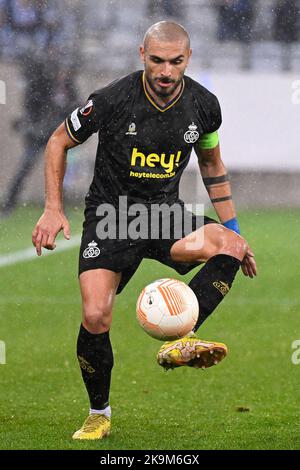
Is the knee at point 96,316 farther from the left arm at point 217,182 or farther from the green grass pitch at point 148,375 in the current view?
the left arm at point 217,182

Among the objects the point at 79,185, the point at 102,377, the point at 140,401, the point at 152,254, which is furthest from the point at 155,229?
the point at 79,185

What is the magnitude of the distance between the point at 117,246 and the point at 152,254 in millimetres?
238

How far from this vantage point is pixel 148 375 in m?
7.00

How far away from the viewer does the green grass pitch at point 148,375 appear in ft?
17.7

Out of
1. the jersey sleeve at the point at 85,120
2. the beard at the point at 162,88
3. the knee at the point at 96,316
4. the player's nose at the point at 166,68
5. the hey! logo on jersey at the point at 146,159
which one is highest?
the player's nose at the point at 166,68

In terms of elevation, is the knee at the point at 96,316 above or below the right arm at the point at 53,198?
below

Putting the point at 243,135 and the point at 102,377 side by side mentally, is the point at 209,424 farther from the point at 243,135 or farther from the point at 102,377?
the point at 243,135

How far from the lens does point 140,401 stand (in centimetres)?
626

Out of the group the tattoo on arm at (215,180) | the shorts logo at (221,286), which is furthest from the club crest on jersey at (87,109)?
the shorts logo at (221,286)

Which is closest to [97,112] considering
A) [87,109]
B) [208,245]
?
[87,109]

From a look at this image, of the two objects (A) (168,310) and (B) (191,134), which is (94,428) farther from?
(B) (191,134)

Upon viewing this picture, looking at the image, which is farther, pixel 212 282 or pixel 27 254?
pixel 27 254

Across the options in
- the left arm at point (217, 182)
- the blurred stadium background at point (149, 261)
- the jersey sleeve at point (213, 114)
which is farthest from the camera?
the blurred stadium background at point (149, 261)

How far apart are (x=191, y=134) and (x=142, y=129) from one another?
0.78 feet
